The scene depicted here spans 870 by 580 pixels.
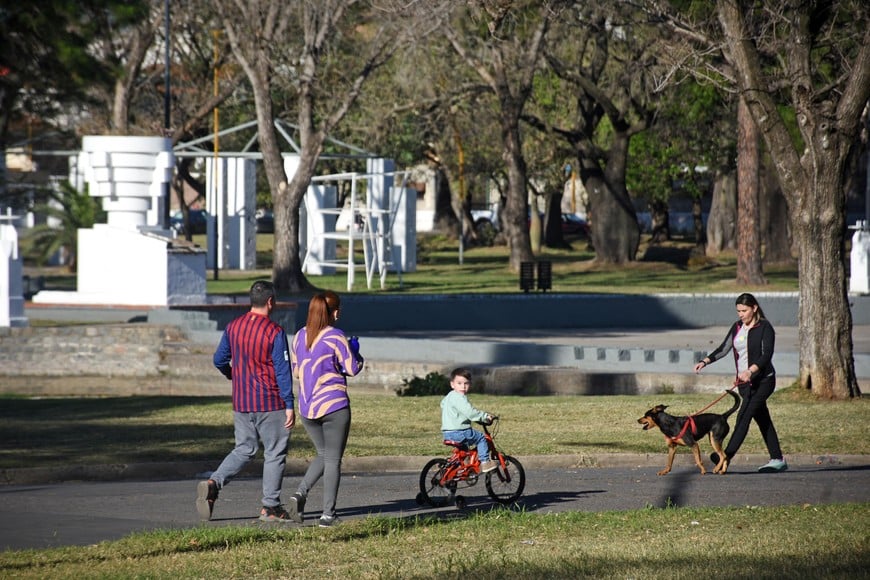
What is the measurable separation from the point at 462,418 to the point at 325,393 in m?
1.40

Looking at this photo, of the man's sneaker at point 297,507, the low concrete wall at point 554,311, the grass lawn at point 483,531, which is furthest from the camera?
the low concrete wall at point 554,311

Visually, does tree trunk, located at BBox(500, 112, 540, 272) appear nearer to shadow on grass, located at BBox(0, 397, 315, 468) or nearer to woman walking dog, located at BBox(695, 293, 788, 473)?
shadow on grass, located at BBox(0, 397, 315, 468)

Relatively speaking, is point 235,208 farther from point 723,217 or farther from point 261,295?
point 261,295

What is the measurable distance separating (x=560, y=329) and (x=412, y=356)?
8.99 m

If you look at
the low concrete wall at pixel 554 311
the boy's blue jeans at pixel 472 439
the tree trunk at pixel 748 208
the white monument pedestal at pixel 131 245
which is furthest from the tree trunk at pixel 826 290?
the tree trunk at pixel 748 208

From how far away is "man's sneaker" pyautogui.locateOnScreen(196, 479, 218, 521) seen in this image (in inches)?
390

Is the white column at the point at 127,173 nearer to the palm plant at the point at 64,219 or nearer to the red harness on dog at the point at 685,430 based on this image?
the palm plant at the point at 64,219

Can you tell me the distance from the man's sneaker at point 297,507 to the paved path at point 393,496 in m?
0.15

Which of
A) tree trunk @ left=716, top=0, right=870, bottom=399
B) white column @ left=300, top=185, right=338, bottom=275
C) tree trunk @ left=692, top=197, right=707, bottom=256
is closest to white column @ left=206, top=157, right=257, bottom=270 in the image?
white column @ left=300, top=185, right=338, bottom=275

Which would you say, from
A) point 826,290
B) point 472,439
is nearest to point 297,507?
point 472,439

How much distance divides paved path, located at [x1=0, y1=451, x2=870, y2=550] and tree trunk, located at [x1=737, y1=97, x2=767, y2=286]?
2270cm

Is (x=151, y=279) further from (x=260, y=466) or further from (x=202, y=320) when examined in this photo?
(x=260, y=466)

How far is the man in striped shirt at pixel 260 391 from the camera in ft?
32.3

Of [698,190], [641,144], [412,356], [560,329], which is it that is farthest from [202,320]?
[698,190]
